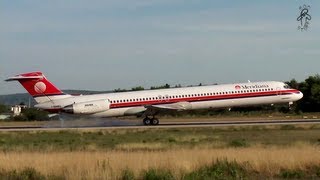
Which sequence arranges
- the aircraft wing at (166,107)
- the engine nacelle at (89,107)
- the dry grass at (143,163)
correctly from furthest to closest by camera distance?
the engine nacelle at (89,107)
the aircraft wing at (166,107)
the dry grass at (143,163)

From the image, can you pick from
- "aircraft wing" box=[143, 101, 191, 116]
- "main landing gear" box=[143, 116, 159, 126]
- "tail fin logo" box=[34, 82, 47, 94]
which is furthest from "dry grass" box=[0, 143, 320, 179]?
"tail fin logo" box=[34, 82, 47, 94]

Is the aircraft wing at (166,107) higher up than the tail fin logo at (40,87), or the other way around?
the tail fin logo at (40,87)

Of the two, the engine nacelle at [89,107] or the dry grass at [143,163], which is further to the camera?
the engine nacelle at [89,107]

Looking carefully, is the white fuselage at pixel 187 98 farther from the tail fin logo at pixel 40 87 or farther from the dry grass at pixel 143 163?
the dry grass at pixel 143 163

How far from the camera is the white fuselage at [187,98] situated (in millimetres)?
57031

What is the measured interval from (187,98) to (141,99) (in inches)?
185

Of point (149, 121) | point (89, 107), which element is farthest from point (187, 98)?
point (89, 107)

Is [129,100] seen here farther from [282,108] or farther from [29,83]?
[282,108]

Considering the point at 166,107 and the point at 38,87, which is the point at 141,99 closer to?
the point at 166,107

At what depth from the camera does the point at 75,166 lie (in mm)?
16578

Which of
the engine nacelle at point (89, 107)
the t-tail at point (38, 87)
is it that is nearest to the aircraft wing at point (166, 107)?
the engine nacelle at point (89, 107)

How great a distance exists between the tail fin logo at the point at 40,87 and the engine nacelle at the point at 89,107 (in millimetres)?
2937

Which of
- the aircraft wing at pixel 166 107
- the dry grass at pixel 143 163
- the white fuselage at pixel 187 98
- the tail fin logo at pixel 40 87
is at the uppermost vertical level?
the tail fin logo at pixel 40 87

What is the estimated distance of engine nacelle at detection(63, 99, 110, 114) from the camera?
56.8 metres
